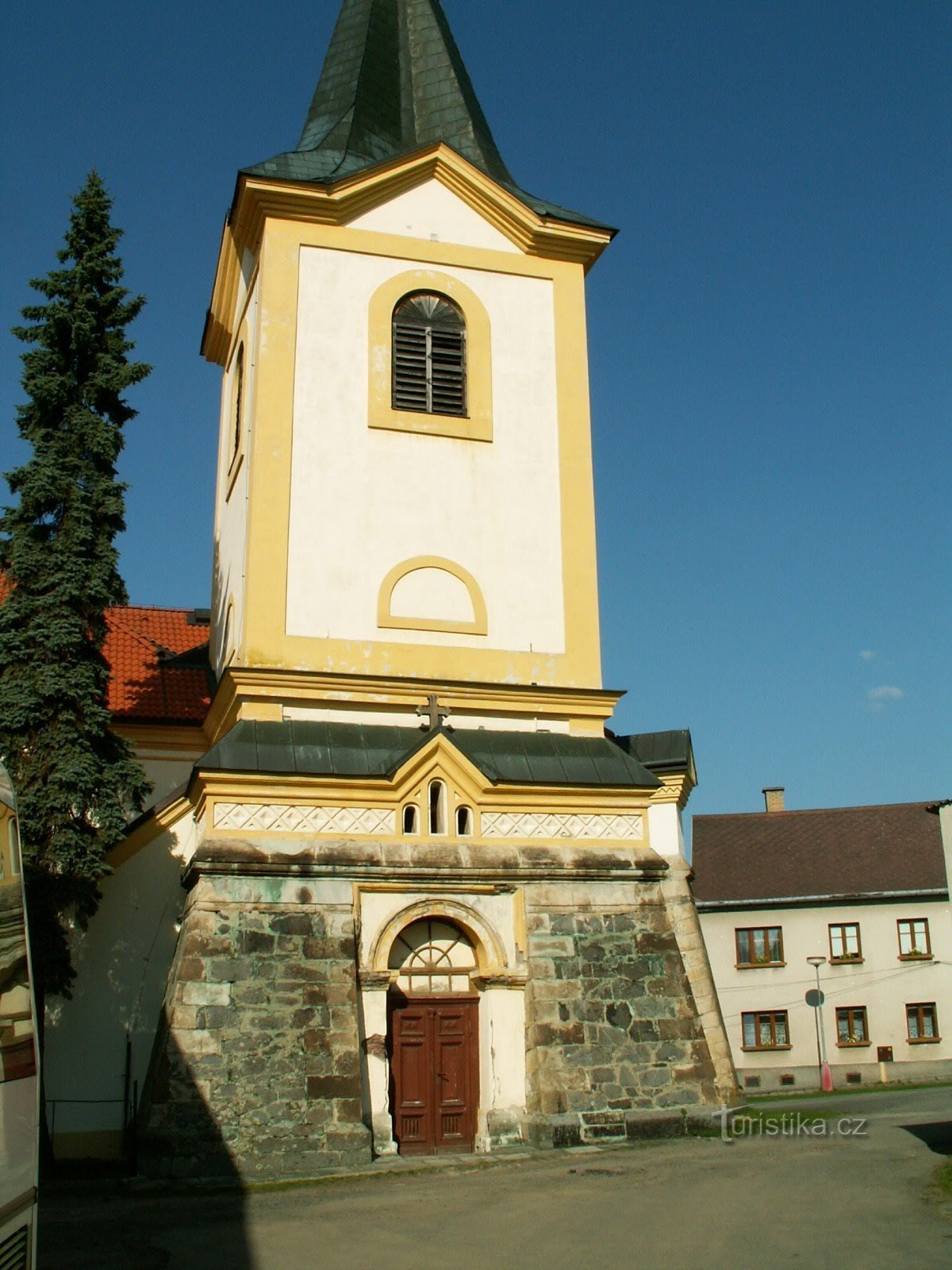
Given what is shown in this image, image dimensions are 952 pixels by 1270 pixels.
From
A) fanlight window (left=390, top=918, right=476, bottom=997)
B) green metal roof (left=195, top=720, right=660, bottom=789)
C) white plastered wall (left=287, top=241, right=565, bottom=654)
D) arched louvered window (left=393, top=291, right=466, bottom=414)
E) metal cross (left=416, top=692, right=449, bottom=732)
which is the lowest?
fanlight window (left=390, top=918, right=476, bottom=997)

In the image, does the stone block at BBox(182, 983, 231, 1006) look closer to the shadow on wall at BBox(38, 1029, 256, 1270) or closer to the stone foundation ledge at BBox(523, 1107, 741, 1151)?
the shadow on wall at BBox(38, 1029, 256, 1270)

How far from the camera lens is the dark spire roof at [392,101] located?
18.1 metres

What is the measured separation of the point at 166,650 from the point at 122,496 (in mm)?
5601

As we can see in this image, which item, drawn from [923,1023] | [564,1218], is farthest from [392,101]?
[923,1023]

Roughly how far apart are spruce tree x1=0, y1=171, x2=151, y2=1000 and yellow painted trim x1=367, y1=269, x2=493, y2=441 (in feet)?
9.68

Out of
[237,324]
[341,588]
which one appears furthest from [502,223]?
[341,588]

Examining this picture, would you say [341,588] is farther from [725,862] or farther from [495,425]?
[725,862]

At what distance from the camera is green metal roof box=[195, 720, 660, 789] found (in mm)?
13922

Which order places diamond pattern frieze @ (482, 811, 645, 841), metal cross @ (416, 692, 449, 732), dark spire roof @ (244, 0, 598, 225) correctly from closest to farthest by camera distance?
diamond pattern frieze @ (482, 811, 645, 841) → metal cross @ (416, 692, 449, 732) → dark spire roof @ (244, 0, 598, 225)

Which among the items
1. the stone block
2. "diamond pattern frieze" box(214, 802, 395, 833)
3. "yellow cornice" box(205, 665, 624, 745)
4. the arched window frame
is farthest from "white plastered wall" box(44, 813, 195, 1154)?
the arched window frame

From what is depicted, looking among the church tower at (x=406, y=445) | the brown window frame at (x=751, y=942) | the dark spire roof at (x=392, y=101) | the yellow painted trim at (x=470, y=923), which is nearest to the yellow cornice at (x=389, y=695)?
the church tower at (x=406, y=445)

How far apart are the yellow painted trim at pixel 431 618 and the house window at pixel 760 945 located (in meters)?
25.2

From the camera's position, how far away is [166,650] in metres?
20.2

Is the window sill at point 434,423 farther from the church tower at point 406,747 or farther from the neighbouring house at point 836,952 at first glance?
the neighbouring house at point 836,952
